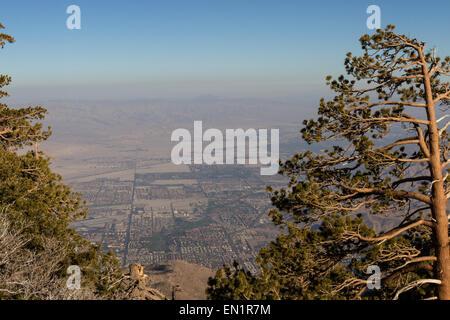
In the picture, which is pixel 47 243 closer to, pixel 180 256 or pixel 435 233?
pixel 435 233

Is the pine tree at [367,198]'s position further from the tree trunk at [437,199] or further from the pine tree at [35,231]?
the pine tree at [35,231]

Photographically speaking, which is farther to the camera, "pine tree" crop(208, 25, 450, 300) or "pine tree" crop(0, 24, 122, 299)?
"pine tree" crop(0, 24, 122, 299)

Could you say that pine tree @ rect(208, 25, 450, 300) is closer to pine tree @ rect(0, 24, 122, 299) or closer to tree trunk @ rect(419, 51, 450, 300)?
tree trunk @ rect(419, 51, 450, 300)

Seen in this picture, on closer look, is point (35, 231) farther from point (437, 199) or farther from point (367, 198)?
point (437, 199)

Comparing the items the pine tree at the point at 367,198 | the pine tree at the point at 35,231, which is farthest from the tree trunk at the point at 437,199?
the pine tree at the point at 35,231

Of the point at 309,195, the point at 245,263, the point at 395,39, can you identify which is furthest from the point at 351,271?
the point at 245,263

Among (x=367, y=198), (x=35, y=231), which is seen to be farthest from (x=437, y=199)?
(x=35, y=231)

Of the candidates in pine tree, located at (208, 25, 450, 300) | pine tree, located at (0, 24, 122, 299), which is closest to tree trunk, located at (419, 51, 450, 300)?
pine tree, located at (208, 25, 450, 300)

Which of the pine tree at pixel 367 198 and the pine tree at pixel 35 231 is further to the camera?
the pine tree at pixel 35 231
